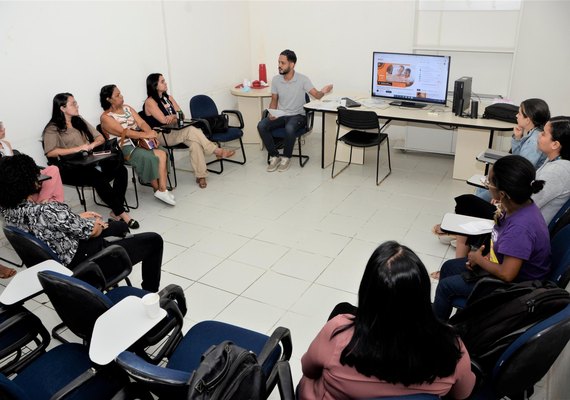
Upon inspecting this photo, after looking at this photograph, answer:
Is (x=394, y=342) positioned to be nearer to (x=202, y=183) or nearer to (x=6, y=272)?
(x=6, y=272)

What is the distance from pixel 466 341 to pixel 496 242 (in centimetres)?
59

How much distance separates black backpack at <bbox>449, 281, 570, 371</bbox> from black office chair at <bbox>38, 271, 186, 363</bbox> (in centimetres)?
128

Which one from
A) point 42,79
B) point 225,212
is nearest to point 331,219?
point 225,212

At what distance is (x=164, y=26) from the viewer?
529cm

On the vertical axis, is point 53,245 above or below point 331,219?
above

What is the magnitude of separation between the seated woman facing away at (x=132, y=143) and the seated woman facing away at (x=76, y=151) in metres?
0.25

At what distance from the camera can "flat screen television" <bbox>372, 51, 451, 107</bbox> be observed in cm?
489

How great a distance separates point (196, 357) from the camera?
2020mm

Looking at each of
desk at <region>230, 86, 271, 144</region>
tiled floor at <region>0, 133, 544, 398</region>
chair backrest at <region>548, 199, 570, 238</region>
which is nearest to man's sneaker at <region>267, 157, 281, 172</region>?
tiled floor at <region>0, 133, 544, 398</region>

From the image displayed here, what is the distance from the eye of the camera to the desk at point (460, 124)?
444cm

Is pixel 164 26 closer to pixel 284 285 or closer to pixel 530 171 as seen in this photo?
pixel 284 285

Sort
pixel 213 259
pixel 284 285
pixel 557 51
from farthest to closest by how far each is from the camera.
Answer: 1. pixel 557 51
2. pixel 213 259
3. pixel 284 285

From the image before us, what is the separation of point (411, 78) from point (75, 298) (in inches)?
166

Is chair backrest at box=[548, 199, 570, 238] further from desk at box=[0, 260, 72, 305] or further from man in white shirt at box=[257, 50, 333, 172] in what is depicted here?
man in white shirt at box=[257, 50, 333, 172]
